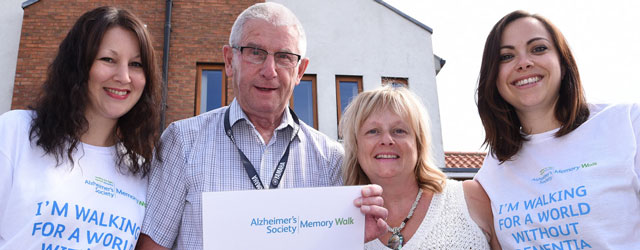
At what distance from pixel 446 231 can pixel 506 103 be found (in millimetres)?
1103

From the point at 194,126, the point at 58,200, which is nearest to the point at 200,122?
the point at 194,126

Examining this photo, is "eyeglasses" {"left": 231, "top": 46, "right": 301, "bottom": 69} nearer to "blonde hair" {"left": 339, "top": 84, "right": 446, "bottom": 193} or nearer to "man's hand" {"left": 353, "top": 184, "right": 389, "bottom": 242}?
"blonde hair" {"left": 339, "top": 84, "right": 446, "bottom": 193}

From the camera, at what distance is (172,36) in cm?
895

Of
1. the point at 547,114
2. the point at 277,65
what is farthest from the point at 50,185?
the point at 547,114

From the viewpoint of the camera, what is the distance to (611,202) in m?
2.22

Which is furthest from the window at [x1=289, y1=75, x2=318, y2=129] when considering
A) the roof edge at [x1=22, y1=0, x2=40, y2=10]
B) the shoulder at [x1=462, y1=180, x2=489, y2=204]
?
the shoulder at [x1=462, y1=180, x2=489, y2=204]

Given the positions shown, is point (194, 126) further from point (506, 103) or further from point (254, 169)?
point (506, 103)

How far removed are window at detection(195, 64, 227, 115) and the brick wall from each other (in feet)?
0.52

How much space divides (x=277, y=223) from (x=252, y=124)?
80 cm

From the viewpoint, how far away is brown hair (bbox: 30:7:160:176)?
7.30ft

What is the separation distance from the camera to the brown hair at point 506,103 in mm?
2570

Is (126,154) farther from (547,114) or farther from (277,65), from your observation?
(547,114)

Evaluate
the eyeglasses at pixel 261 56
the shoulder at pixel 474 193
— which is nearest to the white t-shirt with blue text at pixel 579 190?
the shoulder at pixel 474 193

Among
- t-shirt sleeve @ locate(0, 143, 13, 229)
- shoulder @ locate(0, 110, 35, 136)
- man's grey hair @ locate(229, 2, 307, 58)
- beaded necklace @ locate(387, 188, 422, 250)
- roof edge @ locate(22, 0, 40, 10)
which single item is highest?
roof edge @ locate(22, 0, 40, 10)
